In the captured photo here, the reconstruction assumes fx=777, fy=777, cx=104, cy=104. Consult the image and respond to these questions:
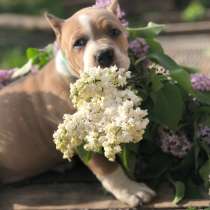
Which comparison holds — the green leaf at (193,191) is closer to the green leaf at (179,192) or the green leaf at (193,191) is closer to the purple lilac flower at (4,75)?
the green leaf at (179,192)

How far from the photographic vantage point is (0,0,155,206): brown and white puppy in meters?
3.01

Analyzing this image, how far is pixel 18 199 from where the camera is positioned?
10.5 ft

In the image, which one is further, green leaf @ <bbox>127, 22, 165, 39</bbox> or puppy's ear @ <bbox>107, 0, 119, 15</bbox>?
green leaf @ <bbox>127, 22, 165, 39</bbox>

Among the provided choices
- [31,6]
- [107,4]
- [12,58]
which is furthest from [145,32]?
[31,6]

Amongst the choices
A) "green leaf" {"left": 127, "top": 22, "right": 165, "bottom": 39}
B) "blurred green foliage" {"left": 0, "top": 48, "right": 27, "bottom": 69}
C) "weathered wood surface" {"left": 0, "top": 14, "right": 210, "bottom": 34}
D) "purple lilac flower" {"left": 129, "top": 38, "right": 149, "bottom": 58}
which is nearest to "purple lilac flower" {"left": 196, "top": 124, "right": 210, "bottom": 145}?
"purple lilac flower" {"left": 129, "top": 38, "right": 149, "bottom": 58}

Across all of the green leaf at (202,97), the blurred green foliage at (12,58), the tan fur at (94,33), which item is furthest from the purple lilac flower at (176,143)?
the blurred green foliage at (12,58)

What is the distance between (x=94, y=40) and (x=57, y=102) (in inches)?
13.2

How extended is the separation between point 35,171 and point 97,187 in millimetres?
291

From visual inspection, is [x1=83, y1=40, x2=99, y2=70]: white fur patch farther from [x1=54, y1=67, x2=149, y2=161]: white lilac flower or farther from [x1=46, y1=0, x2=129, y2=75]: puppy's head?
[x1=54, y1=67, x2=149, y2=161]: white lilac flower

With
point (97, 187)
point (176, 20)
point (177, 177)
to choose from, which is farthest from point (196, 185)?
point (176, 20)

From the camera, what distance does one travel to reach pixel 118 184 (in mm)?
3066

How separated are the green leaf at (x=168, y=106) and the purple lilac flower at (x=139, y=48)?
9.4 inches

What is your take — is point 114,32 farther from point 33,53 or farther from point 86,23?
point 33,53

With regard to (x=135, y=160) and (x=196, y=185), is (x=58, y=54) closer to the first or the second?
(x=135, y=160)
